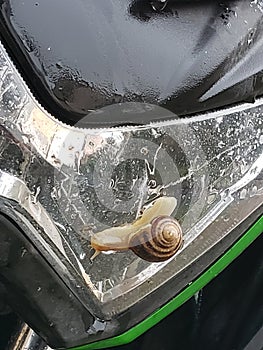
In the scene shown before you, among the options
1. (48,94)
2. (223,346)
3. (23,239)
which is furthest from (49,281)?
(223,346)

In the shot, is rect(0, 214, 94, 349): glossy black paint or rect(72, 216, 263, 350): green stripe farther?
rect(72, 216, 263, 350): green stripe

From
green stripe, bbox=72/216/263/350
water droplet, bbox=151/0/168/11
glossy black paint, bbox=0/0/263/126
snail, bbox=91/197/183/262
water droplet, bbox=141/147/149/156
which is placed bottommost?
green stripe, bbox=72/216/263/350

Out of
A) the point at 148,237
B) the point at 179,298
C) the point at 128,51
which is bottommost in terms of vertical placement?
the point at 179,298

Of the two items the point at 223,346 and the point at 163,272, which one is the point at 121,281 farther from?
the point at 223,346

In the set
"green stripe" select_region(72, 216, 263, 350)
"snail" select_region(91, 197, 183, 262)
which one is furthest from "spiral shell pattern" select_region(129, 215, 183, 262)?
"green stripe" select_region(72, 216, 263, 350)

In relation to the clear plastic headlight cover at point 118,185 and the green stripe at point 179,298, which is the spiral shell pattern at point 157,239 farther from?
the green stripe at point 179,298

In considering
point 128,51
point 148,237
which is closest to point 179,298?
point 148,237

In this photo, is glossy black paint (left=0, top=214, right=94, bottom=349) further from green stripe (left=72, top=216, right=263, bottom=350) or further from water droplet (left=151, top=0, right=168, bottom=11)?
water droplet (left=151, top=0, right=168, bottom=11)

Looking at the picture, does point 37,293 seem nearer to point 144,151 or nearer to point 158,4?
point 144,151

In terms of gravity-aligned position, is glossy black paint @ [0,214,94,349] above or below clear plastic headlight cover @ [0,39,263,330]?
below
